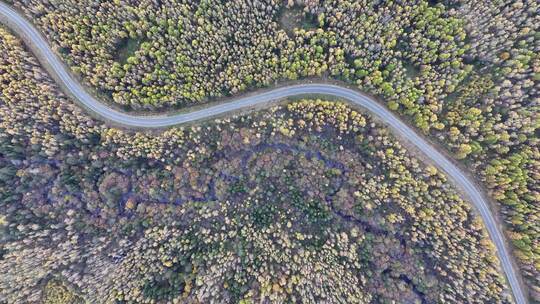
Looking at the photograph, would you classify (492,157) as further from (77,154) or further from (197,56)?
(77,154)

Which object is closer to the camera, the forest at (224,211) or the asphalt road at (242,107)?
the forest at (224,211)

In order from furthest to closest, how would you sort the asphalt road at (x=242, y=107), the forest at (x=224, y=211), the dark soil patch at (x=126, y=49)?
the dark soil patch at (x=126, y=49) → the asphalt road at (x=242, y=107) → the forest at (x=224, y=211)

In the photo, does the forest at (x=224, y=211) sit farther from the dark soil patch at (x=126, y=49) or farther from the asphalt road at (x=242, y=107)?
the dark soil patch at (x=126, y=49)

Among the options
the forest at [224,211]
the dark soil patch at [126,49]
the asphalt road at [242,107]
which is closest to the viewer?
the forest at [224,211]

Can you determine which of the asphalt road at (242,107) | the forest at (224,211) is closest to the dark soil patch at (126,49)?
the asphalt road at (242,107)

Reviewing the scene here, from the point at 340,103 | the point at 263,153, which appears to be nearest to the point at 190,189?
the point at 263,153

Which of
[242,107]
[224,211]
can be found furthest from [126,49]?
[224,211]

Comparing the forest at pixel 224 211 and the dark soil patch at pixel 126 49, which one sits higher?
the dark soil patch at pixel 126 49
